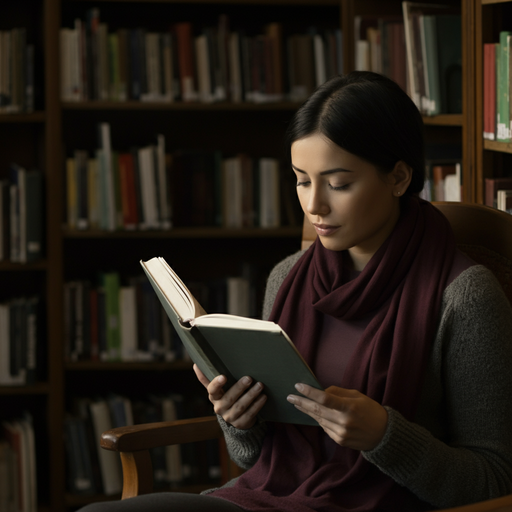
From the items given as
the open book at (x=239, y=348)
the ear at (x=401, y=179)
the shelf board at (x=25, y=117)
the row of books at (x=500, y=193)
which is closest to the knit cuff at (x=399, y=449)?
the open book at (x=239, y=348)

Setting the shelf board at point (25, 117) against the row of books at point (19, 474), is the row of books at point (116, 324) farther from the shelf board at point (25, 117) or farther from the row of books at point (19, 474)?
the shelf board at point (25, 117)

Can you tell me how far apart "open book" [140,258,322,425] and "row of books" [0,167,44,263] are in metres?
1.30

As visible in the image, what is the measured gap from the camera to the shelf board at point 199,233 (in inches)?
93.6

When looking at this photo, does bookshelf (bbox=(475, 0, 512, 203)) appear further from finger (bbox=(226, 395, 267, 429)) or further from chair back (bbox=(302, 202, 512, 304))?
finger (bbox=(226, 395, 267, 429))

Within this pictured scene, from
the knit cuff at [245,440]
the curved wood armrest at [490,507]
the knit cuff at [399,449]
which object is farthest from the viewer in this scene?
the knit cuff at [245,440]

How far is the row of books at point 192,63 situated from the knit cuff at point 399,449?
5.34ft

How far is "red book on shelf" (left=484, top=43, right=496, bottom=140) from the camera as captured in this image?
65.1 inches

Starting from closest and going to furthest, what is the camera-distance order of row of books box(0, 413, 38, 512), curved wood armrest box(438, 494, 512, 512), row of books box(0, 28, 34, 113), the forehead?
curved wood armrest box(438, 494, 512, 512) → the forehead → row of books box(0, 28, 34, 113) → row of books box(0, 413, 38, 512)

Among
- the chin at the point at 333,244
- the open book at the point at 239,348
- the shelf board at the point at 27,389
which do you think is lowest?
the shelf board at the point at 27,389

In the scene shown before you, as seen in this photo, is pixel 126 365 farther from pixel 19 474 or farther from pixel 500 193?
pixel 500 193

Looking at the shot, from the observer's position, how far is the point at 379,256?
3.89 feet

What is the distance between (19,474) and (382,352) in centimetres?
170

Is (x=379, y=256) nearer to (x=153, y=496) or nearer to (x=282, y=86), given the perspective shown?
(x=153, y=496)

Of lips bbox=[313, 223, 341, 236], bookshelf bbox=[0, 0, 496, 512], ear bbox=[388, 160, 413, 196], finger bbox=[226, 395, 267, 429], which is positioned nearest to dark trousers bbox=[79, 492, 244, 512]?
finger bbox=[226, 395, 267, 429]
